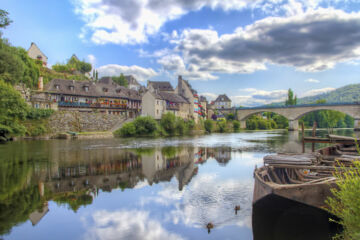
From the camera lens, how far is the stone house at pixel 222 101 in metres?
157

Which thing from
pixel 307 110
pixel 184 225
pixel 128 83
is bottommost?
pixel 184 225

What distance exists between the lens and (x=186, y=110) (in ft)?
282

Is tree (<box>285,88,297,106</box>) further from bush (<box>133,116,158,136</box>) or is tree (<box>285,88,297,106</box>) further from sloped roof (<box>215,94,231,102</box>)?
bush (<box>133,116,158,136</box>)

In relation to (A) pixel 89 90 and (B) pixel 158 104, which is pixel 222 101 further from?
(A) pixel 89 90

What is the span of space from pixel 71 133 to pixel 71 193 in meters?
42.6

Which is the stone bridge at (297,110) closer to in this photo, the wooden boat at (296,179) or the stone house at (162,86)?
the stone house at (162,86)

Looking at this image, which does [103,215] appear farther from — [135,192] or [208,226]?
[208,226]

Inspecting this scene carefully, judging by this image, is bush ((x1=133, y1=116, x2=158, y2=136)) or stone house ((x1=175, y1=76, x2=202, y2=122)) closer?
bush ((x1=133, y1=116, x2=158, y2=136))

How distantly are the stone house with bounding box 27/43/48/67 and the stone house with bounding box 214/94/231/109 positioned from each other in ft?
308

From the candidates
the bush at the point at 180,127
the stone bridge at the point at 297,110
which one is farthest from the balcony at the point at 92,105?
the stone bridge at the point at 297,110

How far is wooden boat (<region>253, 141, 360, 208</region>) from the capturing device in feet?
28.5

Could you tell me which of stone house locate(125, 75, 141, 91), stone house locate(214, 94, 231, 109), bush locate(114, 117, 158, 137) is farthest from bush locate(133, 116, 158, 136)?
stone house locate(214, 94, 231, 109)

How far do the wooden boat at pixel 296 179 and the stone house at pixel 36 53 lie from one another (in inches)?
3758

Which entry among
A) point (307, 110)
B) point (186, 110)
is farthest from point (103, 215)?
point (307, 110)
